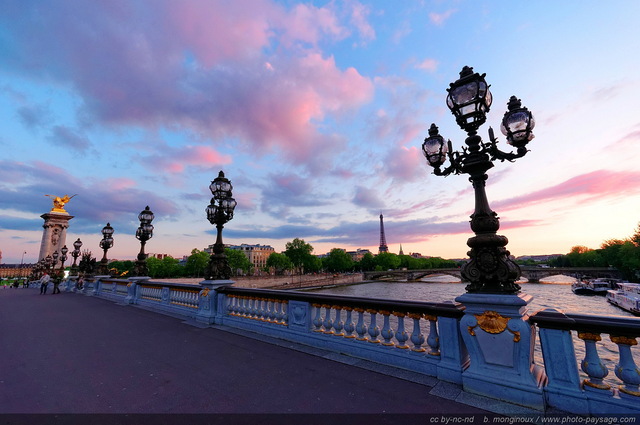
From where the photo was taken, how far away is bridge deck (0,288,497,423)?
3645 mm

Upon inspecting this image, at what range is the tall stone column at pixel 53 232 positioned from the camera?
4969 centimetres

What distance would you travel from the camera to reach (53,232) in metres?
50.5

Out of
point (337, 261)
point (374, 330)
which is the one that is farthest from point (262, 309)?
point (337, 261)

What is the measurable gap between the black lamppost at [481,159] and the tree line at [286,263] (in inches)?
3263

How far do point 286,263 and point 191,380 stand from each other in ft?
372

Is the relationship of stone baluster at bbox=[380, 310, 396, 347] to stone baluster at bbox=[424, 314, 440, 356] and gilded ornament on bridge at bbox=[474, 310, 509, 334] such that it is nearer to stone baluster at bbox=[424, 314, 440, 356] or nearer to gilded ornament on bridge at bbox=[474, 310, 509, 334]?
stone baluster at bbox=[424, 314, 440, 356]

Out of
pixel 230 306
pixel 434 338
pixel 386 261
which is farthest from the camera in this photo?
pixel 386 261

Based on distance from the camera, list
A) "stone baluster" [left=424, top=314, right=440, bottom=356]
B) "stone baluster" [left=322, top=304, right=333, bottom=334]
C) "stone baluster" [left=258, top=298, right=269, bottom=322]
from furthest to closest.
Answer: "stone baluster" [left=258, top=298, right=269, bottom=322] → "stone baluster" [left=322, top=304, right=333, bottom=334] → "stone baluster" [left=424, top=314, right=440, bottom=356]

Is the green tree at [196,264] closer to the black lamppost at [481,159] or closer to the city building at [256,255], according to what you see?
the city building at [256,255]

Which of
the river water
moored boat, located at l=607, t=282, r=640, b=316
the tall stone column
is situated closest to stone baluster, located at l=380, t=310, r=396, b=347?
the river water

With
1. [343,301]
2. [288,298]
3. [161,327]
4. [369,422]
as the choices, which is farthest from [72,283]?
[369,422]

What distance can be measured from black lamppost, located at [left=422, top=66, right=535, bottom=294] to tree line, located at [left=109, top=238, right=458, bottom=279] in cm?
8288

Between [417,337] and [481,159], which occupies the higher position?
[481,159]

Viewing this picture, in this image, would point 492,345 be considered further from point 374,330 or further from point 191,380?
point 191,380
